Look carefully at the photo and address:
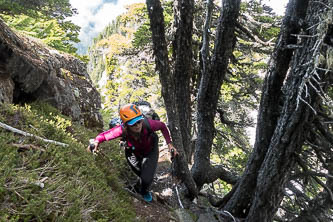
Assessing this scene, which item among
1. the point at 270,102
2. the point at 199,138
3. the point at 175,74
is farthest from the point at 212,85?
the point at 199,138

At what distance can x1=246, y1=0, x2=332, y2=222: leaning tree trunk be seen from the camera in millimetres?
3342

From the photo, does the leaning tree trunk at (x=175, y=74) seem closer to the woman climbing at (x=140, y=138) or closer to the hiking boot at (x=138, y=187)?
the woman climbing at (x=140, y=138)

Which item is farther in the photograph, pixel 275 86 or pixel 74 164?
pixel 275 86

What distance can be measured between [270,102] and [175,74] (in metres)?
2.24

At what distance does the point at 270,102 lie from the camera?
177 inches

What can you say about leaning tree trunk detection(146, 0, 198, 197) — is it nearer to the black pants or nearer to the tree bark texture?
the tree bark texture

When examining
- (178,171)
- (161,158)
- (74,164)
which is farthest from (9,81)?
(161,158)

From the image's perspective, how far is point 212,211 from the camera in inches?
221

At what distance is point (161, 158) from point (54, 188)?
23.9ft

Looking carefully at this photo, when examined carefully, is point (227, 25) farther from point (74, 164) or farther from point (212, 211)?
point (212, 211)

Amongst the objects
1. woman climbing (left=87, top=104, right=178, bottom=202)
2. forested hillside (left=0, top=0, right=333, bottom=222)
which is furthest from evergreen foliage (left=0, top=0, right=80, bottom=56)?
woman climbing (left=87, top=104, right=178, bottom=202)

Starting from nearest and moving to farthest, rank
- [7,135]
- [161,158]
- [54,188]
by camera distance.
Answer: [54,188], [7,135], [161,158]

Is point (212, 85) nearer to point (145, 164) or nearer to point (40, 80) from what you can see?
point (145, 164)

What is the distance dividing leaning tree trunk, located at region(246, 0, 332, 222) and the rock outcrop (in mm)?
4614
